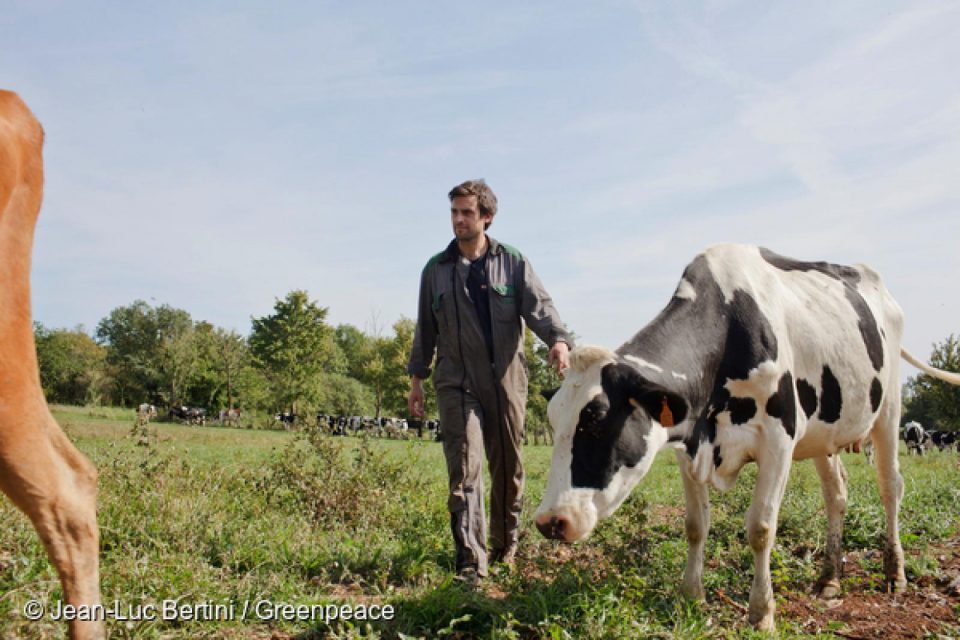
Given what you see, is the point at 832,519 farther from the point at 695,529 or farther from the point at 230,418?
the point at 230,418

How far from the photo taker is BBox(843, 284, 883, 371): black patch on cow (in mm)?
5859

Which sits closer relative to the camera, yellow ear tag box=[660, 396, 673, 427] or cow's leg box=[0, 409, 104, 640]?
cow's leg box=[0, 409, 104, 640]

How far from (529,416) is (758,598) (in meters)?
33.8

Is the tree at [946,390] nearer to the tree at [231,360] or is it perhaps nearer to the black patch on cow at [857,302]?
the black patch on cow at [857,302]

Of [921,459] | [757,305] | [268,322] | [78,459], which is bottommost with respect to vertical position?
[921,459]

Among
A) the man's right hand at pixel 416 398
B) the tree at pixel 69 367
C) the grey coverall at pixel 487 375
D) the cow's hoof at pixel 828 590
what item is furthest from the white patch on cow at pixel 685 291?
the tree at pixel 69 367

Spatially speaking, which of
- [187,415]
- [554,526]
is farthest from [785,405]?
[187,415]

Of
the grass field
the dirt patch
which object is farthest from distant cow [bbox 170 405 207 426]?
the dirt patch

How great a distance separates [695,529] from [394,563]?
6.88 feet

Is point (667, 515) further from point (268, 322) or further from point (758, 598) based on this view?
point (268, 322)

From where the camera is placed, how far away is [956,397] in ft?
116

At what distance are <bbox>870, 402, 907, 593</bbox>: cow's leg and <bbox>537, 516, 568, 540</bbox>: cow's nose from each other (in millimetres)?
3549

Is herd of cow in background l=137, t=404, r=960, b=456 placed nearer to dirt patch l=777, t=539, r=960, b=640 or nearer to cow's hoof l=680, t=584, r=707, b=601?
dirt patch l=777, t=539, r=960, b=640

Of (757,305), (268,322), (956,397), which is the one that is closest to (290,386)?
(268,322)
